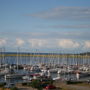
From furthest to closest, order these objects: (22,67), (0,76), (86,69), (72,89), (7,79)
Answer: (22,67), (86,69), (0,76), (7,79), (72,89)

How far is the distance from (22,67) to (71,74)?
2591 centimetres

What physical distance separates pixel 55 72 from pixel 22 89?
4701 cm

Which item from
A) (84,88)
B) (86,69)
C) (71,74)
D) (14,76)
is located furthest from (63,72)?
(84,88)

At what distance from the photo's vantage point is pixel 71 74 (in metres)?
88.6

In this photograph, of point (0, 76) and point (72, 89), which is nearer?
point (72, 89)

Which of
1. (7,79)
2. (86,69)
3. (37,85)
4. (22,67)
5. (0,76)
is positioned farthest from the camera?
(22,67)

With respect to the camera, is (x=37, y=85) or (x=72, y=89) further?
(x=72, y=89)

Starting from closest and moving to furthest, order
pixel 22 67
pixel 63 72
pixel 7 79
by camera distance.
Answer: pixel 7 79 < pixel 63 72 < pixel 22 67

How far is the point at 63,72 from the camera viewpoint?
88.6m

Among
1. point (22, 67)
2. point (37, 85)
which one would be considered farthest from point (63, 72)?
point (37, 85)

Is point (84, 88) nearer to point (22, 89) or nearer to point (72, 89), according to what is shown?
point (72, 89)

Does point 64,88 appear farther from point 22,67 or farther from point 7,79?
point 22,67

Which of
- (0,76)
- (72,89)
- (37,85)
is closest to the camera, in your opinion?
(37,85)

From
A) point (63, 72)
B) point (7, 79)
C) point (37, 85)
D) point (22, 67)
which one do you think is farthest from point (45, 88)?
point (22, 67)
